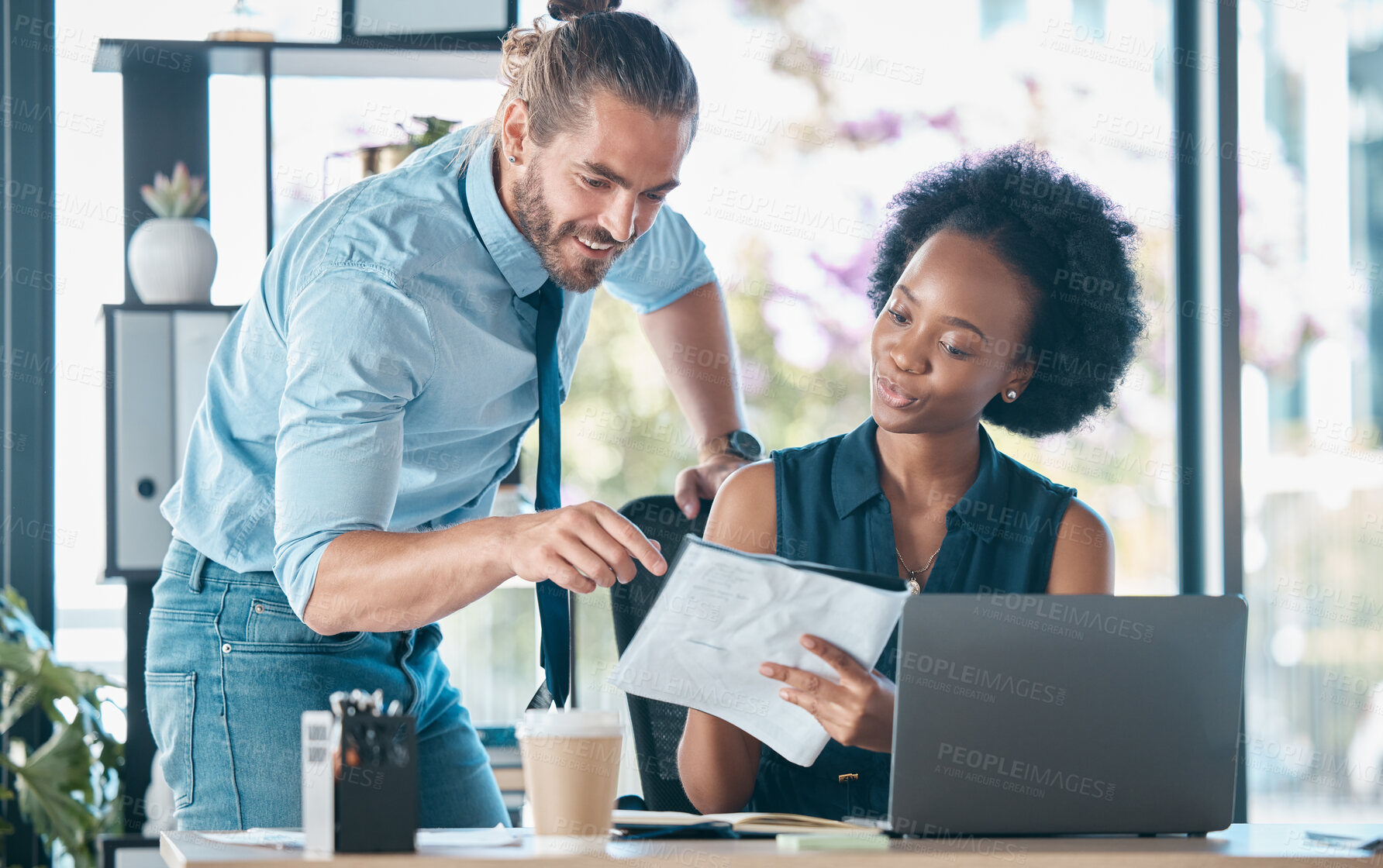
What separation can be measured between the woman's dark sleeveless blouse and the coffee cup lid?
619 millimetres

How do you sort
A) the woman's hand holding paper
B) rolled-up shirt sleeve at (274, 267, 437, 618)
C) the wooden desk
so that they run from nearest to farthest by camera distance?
1. the wooden desk
2. the woman's hand holding paper
3. rolled-up shirt sleeve at (274, 267, 437, 618)

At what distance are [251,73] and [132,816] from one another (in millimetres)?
1420

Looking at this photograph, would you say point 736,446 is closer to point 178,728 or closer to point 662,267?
point 662,267

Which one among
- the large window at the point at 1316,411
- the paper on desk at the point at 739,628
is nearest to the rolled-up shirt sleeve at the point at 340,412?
the paper on desk at the point at 739,628

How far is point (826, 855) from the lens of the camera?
91cm

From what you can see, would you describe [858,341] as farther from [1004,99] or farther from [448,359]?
[448,359]

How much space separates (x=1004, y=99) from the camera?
352cm

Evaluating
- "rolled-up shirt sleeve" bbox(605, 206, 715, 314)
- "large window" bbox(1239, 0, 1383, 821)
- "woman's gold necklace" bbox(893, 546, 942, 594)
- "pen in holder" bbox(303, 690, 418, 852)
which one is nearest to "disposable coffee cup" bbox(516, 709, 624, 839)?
"pen in holder" bbox(303, 690, 418, 852)

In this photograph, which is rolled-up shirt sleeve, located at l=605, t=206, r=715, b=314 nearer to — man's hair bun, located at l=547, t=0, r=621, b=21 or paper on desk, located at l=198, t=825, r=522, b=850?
man's hair bun, located at l=547, t=0, r=621, b=21

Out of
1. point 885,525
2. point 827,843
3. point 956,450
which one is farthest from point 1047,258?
point 827,843

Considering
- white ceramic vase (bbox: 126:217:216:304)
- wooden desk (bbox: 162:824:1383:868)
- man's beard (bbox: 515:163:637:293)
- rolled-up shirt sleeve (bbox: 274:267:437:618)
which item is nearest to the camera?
wooden desk (bbox: 162:824:1383:868)

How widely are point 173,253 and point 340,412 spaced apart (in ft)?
3.62

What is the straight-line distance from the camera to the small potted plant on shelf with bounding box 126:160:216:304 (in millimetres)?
2248

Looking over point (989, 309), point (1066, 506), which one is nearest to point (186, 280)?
point (989, 309)
